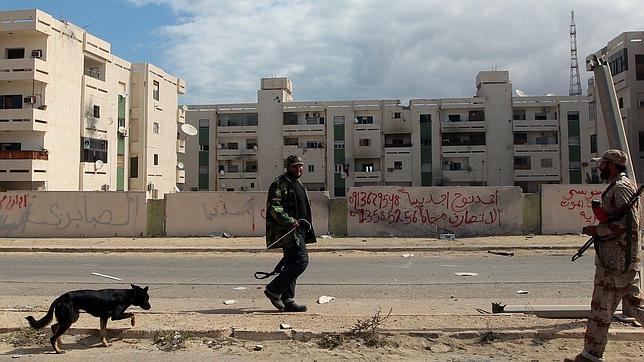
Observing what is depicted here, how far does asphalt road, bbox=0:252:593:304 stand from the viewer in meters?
8.56

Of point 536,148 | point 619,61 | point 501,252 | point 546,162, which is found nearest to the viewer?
point 501,252

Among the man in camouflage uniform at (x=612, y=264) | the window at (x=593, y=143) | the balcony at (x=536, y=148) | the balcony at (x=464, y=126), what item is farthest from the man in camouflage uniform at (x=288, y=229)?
the balcony at (x=536, y=148)

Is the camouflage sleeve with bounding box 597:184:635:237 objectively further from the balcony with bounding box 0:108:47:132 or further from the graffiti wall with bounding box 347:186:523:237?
the balcony with bounding box 0:108:47:132

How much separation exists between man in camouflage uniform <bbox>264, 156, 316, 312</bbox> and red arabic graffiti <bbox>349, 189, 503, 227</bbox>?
12121 millimetres

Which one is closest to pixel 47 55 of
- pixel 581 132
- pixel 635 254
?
A: pixel 635 254

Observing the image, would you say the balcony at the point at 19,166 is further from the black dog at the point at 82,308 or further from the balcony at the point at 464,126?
the balcony at the point at 464,126

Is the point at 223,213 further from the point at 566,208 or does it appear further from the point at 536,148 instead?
the point at 536,148

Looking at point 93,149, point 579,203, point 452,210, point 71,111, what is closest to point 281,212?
point 452,210

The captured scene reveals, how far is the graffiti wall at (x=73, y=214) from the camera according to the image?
19312mm

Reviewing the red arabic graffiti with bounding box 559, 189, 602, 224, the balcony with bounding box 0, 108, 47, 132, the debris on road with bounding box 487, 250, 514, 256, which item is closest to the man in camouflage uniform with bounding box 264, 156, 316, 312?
the debris on road with bounding box 487, 250, 514, 256

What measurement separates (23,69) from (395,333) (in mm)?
36945

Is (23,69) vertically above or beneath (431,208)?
above

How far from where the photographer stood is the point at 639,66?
44312 mm

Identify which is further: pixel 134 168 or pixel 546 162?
pixel 546 162
